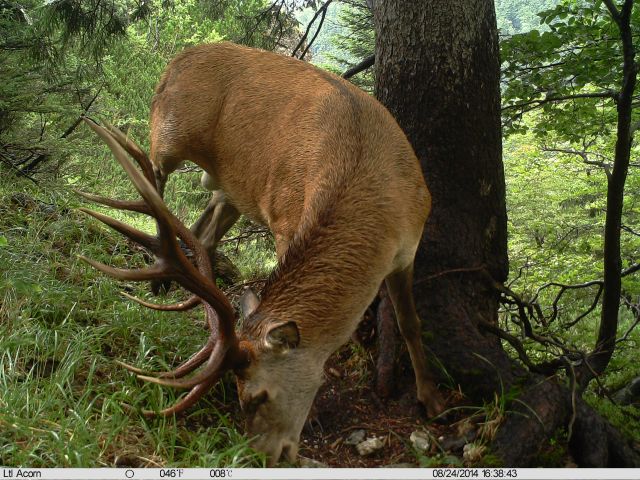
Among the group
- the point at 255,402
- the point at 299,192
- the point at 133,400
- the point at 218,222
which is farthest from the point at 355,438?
the point at 218,222

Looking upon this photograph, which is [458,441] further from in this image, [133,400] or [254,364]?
[133,400]

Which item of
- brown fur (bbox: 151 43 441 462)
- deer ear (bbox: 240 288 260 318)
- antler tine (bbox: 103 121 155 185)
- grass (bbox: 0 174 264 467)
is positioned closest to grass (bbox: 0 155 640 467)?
grass (bbox: 0 174 264 467)

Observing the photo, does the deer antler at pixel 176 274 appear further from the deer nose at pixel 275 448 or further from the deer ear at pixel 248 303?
the deer nose at pixel 275 448

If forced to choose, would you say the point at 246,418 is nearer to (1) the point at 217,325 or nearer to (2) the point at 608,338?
(1) the point at 217,325

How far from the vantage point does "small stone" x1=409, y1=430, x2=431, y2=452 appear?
369 centimetres

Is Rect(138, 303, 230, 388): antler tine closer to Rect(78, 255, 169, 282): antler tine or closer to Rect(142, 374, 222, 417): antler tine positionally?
Rect(142, 374, 222, 417): antler tine

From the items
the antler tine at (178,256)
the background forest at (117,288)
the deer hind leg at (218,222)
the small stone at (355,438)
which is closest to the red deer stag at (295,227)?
the antler tine at (178,256)

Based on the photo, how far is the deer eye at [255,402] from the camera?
129 inches

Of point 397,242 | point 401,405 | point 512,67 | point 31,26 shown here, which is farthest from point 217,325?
point 31,26

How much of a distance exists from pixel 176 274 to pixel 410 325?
1.70 m

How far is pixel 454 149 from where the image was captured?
440cm

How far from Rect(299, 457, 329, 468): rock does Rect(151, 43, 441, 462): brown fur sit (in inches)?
8.2

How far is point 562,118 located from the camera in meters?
6.53

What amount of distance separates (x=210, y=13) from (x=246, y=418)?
6.23 m
